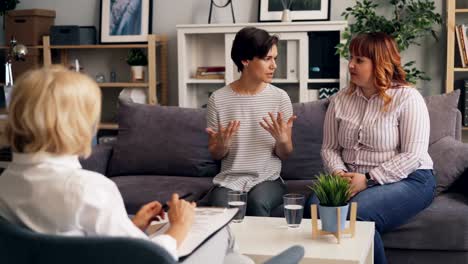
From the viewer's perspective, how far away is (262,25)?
470 centimetres

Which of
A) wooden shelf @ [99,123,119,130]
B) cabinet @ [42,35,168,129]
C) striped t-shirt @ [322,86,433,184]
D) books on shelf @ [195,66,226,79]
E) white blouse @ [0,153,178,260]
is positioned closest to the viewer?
white blouse @ [0,153,178,260]

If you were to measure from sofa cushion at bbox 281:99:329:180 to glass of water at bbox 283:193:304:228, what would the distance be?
3.20 ft

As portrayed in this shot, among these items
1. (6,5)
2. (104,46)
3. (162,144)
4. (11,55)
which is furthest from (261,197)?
(6,5)

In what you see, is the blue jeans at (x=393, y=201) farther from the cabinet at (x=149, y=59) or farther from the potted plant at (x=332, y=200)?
the cabinet at (x=149, y=59)

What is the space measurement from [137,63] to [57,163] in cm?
383

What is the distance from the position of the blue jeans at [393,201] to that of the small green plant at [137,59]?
8.62 ft

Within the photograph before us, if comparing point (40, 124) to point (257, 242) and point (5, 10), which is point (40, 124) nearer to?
point (257, 242)

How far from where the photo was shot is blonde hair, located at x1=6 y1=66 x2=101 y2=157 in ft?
4.42

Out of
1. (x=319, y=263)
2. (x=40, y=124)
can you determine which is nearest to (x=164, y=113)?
(x=319, y=263)

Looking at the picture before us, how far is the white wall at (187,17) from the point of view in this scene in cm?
482

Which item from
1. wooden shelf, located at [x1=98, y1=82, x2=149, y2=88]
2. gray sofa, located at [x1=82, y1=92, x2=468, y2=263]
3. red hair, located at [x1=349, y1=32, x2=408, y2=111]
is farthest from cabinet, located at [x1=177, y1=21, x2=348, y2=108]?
red hair, located at [x1=349, y1=32, x2=408, y2=111]

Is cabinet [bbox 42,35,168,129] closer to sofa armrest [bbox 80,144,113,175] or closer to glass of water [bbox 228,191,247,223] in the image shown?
sofa armrest [bbox 80,144,113,175]

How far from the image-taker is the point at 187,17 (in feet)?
17.3

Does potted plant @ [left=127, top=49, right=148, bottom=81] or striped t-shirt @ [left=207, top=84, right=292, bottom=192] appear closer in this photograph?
striped t-shirt @ [left=207, top=84, right=292, bottom=192]
